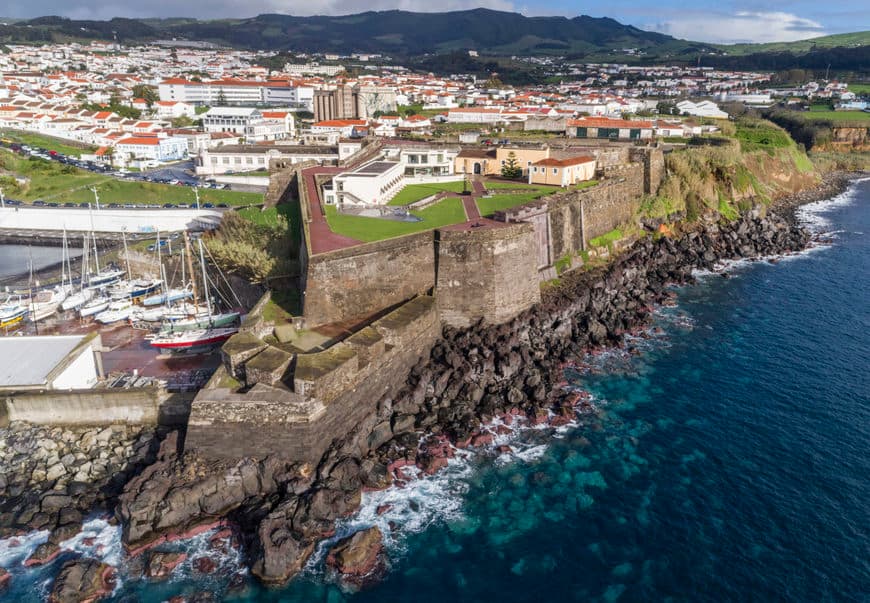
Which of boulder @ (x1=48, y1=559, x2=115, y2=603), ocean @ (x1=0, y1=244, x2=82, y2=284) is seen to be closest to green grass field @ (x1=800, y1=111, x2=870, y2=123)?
ocean @ (x1=0, y1=244, x2=82, y2=284)

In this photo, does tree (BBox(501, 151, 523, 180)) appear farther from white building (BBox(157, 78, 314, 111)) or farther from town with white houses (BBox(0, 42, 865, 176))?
white building (BBox(157, 78, 314, 111))

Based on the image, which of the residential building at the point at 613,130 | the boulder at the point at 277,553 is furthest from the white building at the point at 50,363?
the residential building at the point at 613,130

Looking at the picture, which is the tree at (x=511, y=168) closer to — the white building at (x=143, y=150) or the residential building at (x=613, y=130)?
the residential building at (x=613, y=130)

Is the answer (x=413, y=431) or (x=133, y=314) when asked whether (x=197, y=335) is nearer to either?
(x=133, y=314)

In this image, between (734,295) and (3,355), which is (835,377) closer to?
(734,295)

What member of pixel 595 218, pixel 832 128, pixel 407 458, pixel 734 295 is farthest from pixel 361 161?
pixel 832 128

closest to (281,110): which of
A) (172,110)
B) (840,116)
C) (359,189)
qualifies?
(172,110)
